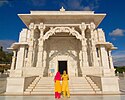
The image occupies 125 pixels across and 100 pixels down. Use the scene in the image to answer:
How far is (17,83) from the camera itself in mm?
9562

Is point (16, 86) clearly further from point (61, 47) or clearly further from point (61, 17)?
point (61, 47)

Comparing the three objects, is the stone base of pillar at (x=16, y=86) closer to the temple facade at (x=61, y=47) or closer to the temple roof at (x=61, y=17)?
the temple facade at (x=61, y=47)

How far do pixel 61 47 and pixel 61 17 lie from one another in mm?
4310

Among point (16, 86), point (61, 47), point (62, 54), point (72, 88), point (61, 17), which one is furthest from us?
point (61, 47)

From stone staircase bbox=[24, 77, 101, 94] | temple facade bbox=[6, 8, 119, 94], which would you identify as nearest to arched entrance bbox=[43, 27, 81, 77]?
temple facade bbox=[6, 8, 119, 94]

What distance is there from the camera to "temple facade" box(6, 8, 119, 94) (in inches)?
632

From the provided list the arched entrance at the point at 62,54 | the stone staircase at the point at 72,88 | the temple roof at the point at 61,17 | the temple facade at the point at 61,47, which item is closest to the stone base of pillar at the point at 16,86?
the stone staircase at the point at 72,88

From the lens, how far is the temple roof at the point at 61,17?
57.3 ft

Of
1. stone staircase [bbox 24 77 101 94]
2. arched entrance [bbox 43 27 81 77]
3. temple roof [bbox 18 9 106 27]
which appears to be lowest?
stone staircase [bbox 24 77 101 94]

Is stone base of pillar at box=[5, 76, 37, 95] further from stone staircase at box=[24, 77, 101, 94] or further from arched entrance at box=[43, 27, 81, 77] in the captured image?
arched entrance at box=[43, 27, 81, 77]

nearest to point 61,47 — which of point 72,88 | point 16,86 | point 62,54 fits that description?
point 62,54

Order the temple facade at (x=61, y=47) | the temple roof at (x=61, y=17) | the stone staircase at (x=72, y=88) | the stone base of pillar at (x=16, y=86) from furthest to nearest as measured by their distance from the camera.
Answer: the temple roof at (x=61, y=17)
the temple facade at (x=61, y=47)
the stone staircase at (x=72, y=88)
the stone base of pillar at (x=16, y=86)

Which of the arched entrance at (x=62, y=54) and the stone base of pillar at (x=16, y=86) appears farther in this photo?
the arched entrance at (x=62, y=54)

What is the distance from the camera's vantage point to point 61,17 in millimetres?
17766
